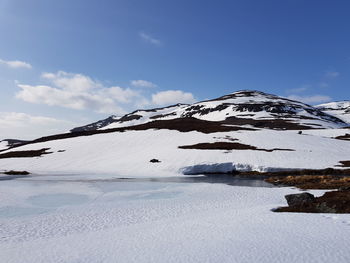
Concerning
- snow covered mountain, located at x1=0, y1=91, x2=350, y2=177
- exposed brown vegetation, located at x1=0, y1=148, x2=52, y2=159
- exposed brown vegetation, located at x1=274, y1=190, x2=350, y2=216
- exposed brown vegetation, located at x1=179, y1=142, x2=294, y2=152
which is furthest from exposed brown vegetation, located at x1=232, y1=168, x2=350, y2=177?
exposed brown vegetation, located at x1=0, y1=148, x2=52, y2=159

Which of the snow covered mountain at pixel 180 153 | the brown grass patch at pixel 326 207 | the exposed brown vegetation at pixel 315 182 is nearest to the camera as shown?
the brown grass patch at pixel 326 207

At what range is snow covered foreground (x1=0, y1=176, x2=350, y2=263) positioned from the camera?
32.6 feet

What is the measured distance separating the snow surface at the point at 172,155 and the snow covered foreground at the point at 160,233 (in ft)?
75.0

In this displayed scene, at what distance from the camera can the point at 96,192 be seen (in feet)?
90.2

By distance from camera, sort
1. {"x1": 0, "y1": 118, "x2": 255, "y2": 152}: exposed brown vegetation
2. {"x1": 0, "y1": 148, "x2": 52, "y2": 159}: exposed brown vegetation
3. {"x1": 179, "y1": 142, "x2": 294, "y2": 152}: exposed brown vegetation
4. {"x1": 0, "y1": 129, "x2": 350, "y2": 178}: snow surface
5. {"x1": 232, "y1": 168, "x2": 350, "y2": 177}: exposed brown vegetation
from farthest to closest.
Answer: {"x1": 0, "y1": 118, "x2": 255, "y2": 152}: exposed brown vegetation < {"x1": 0, "y1": 148, "x2": 52, "y2": 159}: exposed brown vegetation < {"x1": 179, "y1": 142, "x2": 294, "y2": 152}: exposed brown vegetation < {"x1": 0, "y1": 129, "x2": 350, "y2": 178}: snow surface < {"x1": 232, "y1": 168, "x2": 350, "y2": 177}: exposed brown vegetation

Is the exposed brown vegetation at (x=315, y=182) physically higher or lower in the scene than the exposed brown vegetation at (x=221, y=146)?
lower

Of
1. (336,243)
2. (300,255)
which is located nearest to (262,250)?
(300,255)

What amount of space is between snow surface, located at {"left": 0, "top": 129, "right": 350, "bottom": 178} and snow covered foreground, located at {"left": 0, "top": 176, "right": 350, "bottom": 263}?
22.8 m

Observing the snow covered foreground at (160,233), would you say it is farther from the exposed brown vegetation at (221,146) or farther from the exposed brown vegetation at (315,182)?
the exposed brown vegetation at (221,146)

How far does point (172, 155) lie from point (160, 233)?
40.2 meters

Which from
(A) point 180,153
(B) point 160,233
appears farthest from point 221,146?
(B) point 160,233

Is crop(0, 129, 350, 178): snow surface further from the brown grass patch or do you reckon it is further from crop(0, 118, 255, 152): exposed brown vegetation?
the brown grass patch

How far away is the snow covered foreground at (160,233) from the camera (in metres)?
9.94

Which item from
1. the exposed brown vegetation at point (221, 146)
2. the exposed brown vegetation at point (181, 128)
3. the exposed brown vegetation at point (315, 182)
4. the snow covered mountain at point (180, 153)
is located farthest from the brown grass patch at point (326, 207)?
the exposed brown vegetation at point (181, 128)
